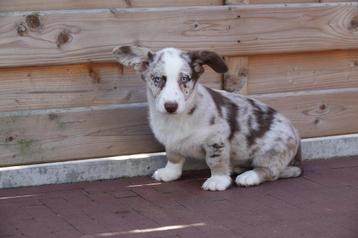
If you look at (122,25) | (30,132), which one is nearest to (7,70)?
(30,132)

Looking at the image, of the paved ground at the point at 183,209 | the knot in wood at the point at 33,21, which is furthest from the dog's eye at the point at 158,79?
the knot in wood at the point at 33,21

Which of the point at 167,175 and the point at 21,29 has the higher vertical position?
the point at 21,29

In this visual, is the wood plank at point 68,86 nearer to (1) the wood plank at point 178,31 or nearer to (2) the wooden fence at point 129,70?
(2) the wooden fence at point 129,70

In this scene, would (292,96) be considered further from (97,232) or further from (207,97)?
(97,232)

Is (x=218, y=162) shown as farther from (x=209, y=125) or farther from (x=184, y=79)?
(x=184, y=79)

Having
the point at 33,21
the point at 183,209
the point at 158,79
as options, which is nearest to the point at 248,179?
the point at 183,209

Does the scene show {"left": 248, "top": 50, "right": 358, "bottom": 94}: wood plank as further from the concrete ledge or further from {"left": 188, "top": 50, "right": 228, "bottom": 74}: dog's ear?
{"left": 188, "top": 50, "right": 228, "bottom": 74}: dog's ear
